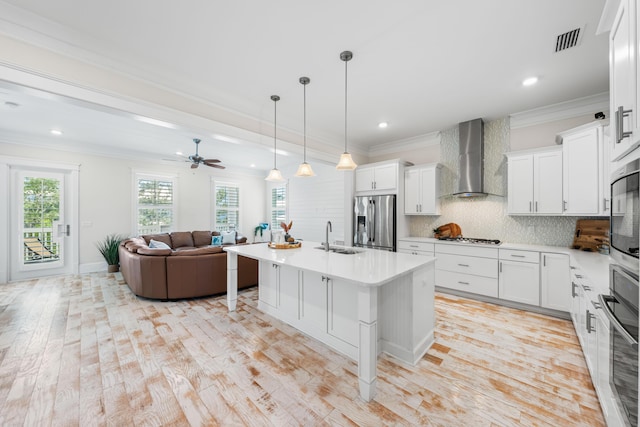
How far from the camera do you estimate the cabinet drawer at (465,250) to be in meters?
3.57

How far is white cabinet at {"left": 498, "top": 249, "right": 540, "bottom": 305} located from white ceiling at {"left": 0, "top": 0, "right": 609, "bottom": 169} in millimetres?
2090

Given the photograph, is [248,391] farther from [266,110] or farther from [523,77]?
[523,77]

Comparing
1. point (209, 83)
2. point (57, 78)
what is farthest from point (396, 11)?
point (57, 78)

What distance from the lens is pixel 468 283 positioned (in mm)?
3764

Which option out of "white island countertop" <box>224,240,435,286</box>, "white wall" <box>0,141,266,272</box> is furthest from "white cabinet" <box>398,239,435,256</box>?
"white wall" <box>0,141,266,272</box>

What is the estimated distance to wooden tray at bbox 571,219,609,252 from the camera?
10.1ft

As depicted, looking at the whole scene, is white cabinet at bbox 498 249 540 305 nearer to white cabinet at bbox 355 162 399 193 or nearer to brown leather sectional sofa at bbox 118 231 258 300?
white cabinet at bbox 355 162 399 193

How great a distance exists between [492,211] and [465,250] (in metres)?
0.92

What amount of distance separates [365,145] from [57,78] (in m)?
4.69

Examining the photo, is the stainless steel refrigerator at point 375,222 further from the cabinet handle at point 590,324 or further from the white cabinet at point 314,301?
the cabinet handle at point 590,324

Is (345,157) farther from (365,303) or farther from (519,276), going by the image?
(519,276)

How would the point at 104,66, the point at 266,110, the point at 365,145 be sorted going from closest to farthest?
1. the point at 104,66
2. the point at 266,110
3. the point at 365,145

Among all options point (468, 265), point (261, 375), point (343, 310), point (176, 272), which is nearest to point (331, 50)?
point (343, 310)

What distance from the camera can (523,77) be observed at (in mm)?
2803
